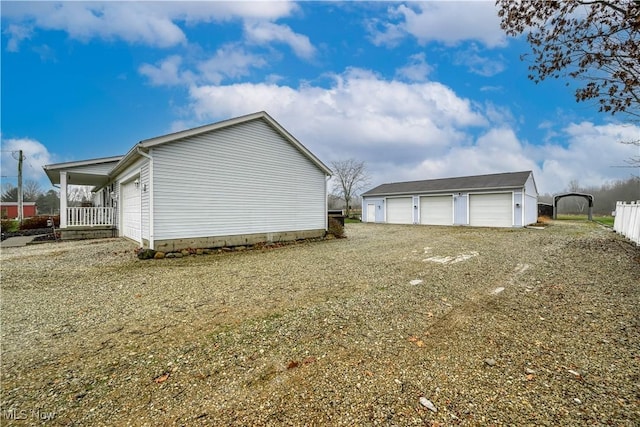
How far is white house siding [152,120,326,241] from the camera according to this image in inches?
323

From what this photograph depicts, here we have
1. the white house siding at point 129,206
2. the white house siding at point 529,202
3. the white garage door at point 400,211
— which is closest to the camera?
the white house siding at point 129,206

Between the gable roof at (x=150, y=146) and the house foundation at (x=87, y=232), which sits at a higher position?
the gable roof at (x=150, y=146)

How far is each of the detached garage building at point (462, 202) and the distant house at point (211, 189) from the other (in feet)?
39.6

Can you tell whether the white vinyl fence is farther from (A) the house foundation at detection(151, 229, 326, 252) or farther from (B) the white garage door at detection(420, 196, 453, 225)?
(A) the house foundation at detection(151, 229, 326, 252)

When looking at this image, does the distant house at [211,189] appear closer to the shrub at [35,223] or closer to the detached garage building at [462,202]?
the shrub at [35,223]

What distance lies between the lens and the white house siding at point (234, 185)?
8.21 meters

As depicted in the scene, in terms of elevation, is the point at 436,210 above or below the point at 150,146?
below

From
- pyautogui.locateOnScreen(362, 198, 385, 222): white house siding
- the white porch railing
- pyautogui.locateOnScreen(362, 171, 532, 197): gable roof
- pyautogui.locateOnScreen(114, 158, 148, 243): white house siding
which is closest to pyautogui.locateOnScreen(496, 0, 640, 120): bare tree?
pyautogui.locateOnScreen(114, 158, 148, 243): white house siding

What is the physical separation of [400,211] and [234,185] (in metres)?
17.0

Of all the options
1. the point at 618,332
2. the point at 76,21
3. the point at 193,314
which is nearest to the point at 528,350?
the point at 618,332

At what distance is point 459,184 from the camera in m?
20.9

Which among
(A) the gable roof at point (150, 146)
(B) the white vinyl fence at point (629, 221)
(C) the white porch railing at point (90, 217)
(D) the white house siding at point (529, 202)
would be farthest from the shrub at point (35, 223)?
(D) the white house siding at point (529, 202)

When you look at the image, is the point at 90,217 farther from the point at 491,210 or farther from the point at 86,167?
the point at 491,210

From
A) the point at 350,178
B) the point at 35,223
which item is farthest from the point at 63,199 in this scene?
the point at 350,178
